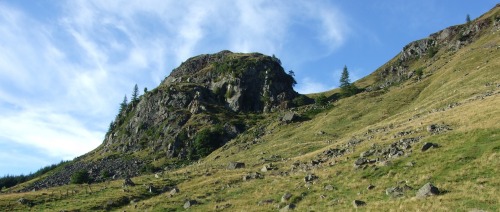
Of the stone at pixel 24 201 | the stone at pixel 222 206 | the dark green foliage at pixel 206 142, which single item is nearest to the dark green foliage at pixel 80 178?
the dark green foliage at pixel 206 142

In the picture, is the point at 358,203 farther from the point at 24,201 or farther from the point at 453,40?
the point at 453,40

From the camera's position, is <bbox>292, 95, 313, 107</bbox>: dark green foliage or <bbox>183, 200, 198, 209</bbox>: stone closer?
<bbox>183, 200, 198, 209</bbox>: stone

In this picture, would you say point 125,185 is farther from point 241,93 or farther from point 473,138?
point 241,93

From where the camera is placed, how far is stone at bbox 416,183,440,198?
86.0ft

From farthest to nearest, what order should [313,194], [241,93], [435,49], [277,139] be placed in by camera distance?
[435,49], [241,93], [277,139], [313,194]

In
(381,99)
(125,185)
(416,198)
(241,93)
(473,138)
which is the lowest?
(416,198)

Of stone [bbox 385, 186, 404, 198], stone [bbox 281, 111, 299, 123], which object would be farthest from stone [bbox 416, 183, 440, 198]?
stone [bbox 281, 111, 299, 123]

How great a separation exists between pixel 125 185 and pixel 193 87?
380 feet

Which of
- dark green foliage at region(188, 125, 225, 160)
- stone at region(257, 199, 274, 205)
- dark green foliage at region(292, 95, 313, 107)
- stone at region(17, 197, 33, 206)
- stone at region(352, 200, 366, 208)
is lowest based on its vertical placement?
stone at region(352, 200, 366, 208)

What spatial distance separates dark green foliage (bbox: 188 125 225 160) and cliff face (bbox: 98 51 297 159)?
0.33m

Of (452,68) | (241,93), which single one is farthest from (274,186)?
(241,93)

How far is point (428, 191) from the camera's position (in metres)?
26.3

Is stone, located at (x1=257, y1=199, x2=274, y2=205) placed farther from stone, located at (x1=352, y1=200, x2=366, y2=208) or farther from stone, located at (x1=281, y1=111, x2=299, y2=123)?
stone, located at (x1=281, y1=111, x2=299, y2=123)

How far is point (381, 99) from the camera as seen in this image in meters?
104
